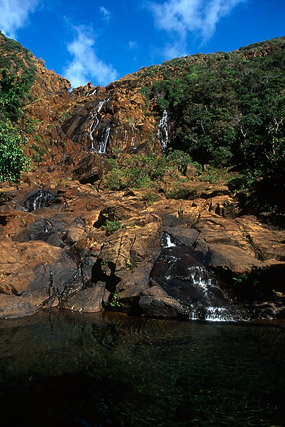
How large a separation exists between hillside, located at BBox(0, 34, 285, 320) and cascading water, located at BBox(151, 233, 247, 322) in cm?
6

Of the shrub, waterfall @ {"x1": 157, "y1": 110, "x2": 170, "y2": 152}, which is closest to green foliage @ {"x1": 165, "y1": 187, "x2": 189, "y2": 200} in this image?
the shrub

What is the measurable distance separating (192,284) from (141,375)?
712 cm

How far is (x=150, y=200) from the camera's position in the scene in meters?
22.3

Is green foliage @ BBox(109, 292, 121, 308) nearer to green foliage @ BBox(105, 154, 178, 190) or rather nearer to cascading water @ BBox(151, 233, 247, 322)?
cascading water @ BBox(151, 233, 247, 322)

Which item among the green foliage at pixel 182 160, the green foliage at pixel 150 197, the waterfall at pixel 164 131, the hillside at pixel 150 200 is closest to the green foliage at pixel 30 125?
the hillside at pixel 150 200

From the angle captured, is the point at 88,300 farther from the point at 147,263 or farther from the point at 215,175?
the point at 215,175

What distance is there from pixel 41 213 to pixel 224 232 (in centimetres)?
1336

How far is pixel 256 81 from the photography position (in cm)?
3806

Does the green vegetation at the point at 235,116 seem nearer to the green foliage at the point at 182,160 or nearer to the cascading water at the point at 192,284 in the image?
the green foliage at the point at 182,160

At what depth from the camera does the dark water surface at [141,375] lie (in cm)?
473

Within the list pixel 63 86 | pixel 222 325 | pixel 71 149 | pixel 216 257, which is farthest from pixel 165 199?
pixel 63 86

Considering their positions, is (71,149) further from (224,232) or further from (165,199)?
(224,232)

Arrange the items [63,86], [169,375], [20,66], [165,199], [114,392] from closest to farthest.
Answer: [114,392] < [169,375] < [165,199] < [20,66] < [63,86]

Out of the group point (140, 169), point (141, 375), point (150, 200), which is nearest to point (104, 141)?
point (140, 169)
